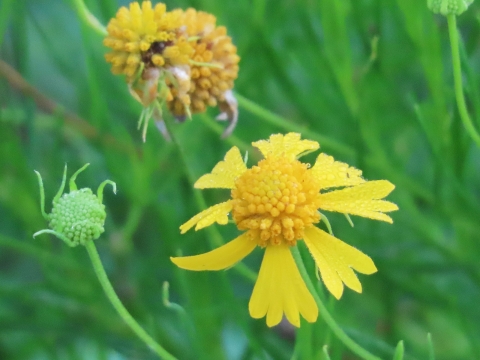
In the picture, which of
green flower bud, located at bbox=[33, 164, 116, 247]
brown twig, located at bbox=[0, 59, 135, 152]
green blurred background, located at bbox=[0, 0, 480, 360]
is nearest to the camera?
green flower bud, located at bbox=[33, 164, 116, 247]

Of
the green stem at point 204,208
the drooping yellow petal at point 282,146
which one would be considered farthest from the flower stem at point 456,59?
the green stem at point 204,208

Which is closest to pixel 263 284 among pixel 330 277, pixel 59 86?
pixel 330 277

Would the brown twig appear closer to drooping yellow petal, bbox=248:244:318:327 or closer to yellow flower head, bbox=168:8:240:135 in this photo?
yellow flower head, bbox=168:8:240:135

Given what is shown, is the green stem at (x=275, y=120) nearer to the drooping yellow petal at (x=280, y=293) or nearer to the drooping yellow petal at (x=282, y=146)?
the drooping yellow petal at (x=282, y=146)

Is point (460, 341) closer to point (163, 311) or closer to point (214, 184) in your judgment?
point (163, 311)

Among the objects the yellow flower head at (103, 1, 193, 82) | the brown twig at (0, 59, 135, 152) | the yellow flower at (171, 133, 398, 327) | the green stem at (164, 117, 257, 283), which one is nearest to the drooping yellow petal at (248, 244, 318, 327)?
the yellow flower at (171, 133, 398, 327)
